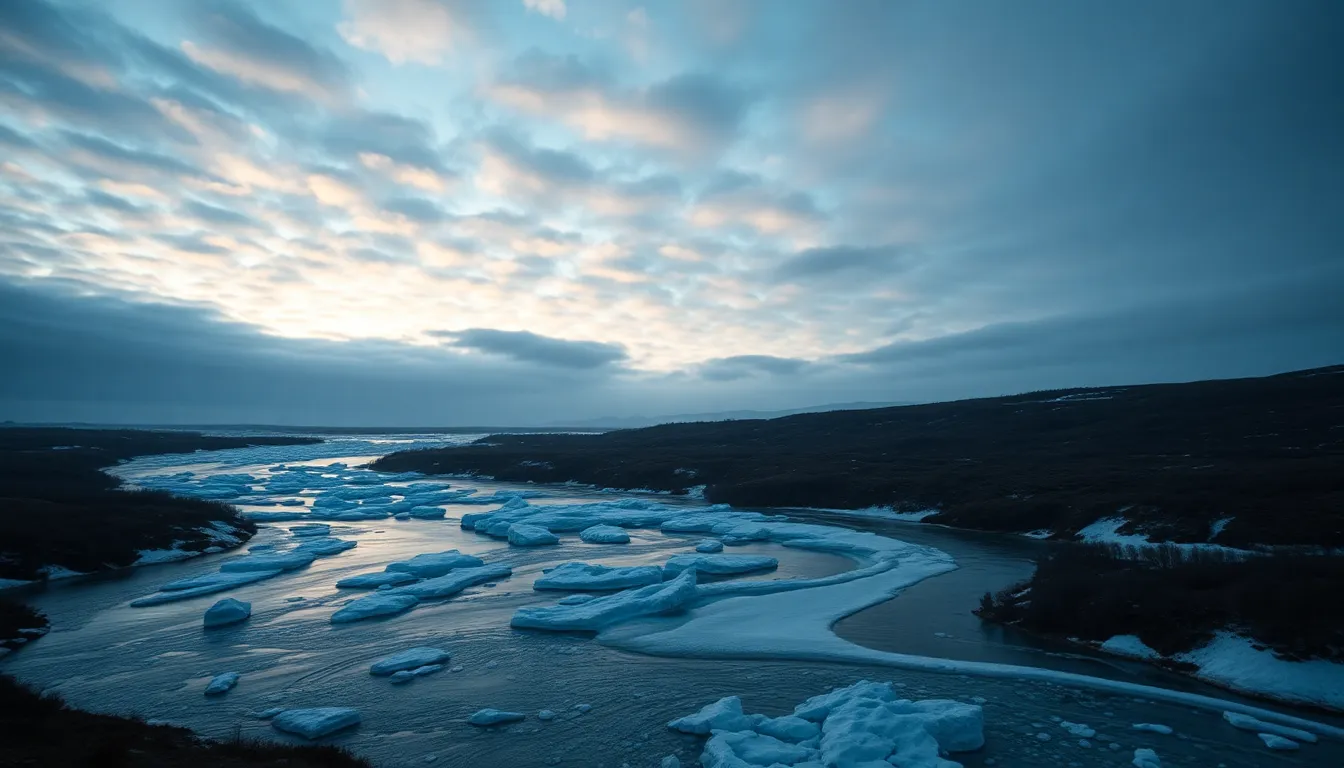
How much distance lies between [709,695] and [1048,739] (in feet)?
16.7

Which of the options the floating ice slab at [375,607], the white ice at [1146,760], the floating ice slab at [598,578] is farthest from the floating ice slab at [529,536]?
the white ice at [1146,760]

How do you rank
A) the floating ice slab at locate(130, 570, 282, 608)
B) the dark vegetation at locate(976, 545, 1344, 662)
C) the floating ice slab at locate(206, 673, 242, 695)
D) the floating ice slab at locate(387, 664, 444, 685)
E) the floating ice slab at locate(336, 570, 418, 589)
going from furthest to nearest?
the floating ice slab at locate(336, 570, 418, 589), the floating ice slab at locate(130, 570, 282, 608), the floating ice slab at locate(387, 664, 444, 685), the dark vegetation at locate(976, 545, 1344, 662), the floating ice slab at locate(206, 673, 242, 695)

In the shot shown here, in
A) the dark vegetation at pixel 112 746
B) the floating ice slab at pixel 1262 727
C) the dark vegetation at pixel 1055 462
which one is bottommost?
the floating ice slab at pixel 1262 727

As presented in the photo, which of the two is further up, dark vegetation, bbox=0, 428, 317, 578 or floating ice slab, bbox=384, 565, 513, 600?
dark vegetation, bbox=0, 428, 317, 578

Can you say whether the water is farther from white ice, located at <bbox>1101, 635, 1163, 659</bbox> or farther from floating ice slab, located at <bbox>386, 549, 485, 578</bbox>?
floating ice slab, located at <bbox>386, 549, 485, 578</bbox>

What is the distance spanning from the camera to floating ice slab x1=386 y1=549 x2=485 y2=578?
20.2m

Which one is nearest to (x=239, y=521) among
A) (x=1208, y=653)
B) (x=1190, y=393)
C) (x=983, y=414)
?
(x=1208, y=653)

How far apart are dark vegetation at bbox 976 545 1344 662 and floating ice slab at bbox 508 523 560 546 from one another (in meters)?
16.6

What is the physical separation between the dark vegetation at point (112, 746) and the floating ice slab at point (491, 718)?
184cm

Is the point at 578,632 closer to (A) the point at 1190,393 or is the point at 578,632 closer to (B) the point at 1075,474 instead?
(B) the point at 1075,474

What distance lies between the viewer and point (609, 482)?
51.7 metres

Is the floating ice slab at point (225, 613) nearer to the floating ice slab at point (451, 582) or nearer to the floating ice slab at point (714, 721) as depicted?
the floating ice slab at point (451, 582)

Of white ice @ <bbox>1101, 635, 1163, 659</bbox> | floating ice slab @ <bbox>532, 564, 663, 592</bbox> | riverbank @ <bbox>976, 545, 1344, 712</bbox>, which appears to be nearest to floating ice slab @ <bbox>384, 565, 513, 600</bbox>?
floating ice slab @ <bbox>532, 564, 663, 592</bbox>

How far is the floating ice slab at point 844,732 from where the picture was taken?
808cm
